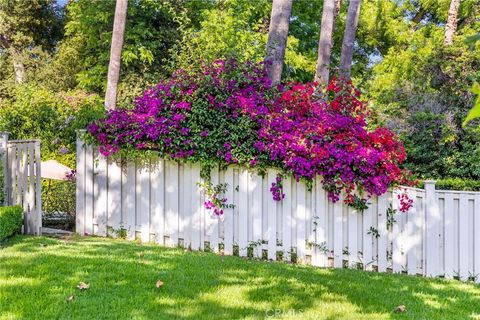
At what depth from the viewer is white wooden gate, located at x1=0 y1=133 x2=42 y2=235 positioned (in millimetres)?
6508

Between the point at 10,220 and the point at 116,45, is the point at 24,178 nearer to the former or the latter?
the point at 10,220

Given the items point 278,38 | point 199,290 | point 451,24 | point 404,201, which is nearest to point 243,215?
point 404,201

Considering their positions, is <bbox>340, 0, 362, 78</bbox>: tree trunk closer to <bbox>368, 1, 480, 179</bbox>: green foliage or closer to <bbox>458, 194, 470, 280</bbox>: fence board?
<bbox>368, 1, 480, 179</bbox>: green foliage

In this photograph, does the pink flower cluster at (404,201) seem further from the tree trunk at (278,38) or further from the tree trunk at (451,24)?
the tree trunk at (451,24)

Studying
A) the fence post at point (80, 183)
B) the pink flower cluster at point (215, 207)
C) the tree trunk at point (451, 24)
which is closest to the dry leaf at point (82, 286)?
the pink flower cluster at point (215, 207)

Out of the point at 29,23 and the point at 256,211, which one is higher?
the point at 29,23

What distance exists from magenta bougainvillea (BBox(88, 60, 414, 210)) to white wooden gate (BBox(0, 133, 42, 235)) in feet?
3.09

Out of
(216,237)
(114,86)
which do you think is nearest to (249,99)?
(216,237)

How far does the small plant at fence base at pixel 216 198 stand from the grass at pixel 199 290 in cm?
97

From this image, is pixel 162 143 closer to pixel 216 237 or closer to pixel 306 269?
pixel 216 237

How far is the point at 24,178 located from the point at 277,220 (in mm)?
3752

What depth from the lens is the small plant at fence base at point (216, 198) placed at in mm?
6055

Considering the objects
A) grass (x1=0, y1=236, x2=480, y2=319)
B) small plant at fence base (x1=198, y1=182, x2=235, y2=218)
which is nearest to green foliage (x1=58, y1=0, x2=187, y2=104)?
small plant at fence base (x1=198, y1=182, x2=235, y2=218)

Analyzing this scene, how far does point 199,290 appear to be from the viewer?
3.84m
